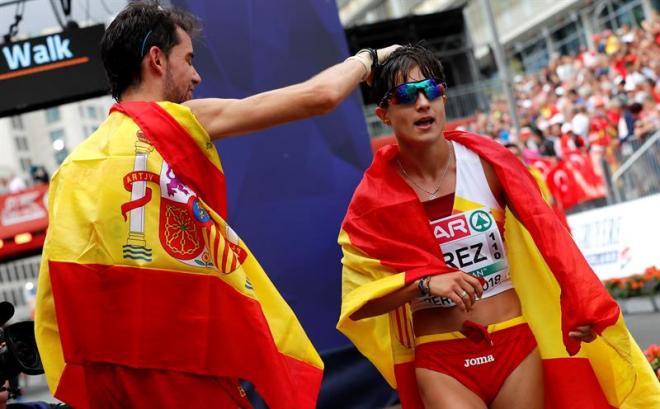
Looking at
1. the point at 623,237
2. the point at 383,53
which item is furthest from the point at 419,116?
the point at 623,237

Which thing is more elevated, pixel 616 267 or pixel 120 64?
pixel 120 64

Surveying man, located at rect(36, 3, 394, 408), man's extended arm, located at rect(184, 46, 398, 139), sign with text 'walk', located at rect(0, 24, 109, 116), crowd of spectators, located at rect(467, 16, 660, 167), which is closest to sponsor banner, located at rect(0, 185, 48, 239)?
crowd of spectators, located at rect(467, 16, 660, 167)

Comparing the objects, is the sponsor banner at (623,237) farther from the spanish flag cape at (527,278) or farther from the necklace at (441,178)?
the necklace at (441,178)

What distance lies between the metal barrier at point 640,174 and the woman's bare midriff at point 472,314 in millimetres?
10809

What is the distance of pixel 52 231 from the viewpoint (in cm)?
337

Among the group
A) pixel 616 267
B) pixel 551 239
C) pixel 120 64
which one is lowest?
pixel 616 267

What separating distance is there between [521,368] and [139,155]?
184 cm

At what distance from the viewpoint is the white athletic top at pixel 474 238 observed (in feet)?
14.0

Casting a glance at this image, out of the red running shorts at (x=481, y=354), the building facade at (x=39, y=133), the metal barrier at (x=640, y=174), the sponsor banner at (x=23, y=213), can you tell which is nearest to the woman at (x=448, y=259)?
the red running shorts at (x=481, y=354)

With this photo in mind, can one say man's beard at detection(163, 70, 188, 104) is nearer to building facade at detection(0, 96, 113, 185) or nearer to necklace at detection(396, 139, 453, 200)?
necklace at detection(396, 139, 453, 200)

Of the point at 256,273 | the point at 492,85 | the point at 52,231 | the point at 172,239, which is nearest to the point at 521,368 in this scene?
the point at 256,273

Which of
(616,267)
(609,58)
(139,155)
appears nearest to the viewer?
(139,155)

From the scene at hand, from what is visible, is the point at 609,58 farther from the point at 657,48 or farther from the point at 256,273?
the point at 256,273

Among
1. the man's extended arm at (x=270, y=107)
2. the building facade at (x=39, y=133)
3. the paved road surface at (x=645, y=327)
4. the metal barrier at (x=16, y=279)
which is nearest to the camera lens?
the man's extended arm at (x=270, y=107)
